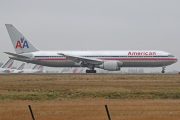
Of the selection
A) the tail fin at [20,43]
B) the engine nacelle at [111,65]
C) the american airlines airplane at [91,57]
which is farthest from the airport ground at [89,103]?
the tail fin at [20,43]

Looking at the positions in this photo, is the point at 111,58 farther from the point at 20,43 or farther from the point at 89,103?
the point at 89,103

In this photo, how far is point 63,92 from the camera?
32031mm

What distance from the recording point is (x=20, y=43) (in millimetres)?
71250

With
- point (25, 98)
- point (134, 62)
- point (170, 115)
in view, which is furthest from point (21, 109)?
point (134, 62)

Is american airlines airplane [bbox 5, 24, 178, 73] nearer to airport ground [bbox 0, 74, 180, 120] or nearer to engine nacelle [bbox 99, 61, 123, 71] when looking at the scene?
engine nacelle [bbox 99, 61, 123, 71]

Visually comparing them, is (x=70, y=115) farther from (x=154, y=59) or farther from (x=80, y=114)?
(x=154, y=59)

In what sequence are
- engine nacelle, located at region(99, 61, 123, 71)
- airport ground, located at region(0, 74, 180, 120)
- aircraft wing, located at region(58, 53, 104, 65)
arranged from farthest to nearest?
aircraft wing, located at region(58, 53, 104, 65)
engine nacelle, located at region(99, 61, 123, 71)
airport ground, located at region(0, 74, 180, 120)

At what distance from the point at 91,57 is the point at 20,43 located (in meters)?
12.8

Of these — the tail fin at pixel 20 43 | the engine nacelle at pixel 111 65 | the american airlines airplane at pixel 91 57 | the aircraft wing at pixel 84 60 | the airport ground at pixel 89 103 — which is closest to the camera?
the airport ground at pixel 89 103

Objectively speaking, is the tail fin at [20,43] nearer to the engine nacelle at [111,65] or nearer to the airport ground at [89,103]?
the engine nacelle at [111,65]

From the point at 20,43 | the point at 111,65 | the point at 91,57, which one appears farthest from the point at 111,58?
the point at 20,43

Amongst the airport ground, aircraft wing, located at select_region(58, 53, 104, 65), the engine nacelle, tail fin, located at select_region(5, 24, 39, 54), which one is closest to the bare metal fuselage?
the engine nacelle

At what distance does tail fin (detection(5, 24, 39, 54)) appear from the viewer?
71.1m

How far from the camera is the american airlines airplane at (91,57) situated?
65.4 meters
